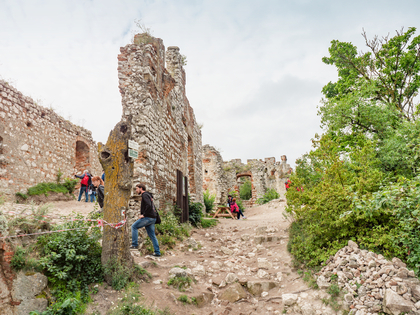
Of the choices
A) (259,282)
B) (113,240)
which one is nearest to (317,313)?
(259,282)

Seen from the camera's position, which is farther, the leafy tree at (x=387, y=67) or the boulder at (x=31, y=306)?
the leafy tree at (x=387, y=67)

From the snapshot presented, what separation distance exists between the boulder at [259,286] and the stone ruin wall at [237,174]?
1375cm

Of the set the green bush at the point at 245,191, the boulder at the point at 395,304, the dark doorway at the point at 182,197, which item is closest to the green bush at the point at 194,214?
the dark doorway at the point at 182,197

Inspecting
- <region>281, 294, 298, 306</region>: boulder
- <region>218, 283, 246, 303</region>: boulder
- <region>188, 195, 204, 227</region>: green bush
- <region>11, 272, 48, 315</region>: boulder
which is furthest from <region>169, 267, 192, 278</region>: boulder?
<region>188, 195, 204, 227</region>: green bush

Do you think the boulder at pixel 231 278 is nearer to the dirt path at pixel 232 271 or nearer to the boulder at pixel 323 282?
the dirt path at pixel 232 271

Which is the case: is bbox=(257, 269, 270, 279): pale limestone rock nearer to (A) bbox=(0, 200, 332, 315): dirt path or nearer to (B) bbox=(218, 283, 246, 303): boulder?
(A) bbox=(0, 200, 332, 315): dirt path

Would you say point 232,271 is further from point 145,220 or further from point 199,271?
point 145,220

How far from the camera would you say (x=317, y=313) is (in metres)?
3.89

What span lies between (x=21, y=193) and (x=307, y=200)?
28.8 ft

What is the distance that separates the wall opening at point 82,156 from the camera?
13.2 metres

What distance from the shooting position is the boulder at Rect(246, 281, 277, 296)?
481 centimetres

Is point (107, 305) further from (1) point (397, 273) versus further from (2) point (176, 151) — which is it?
(2) point (176, 151)

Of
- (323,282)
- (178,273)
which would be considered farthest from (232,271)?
(323,282)

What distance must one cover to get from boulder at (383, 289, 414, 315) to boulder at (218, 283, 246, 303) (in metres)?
2.19
